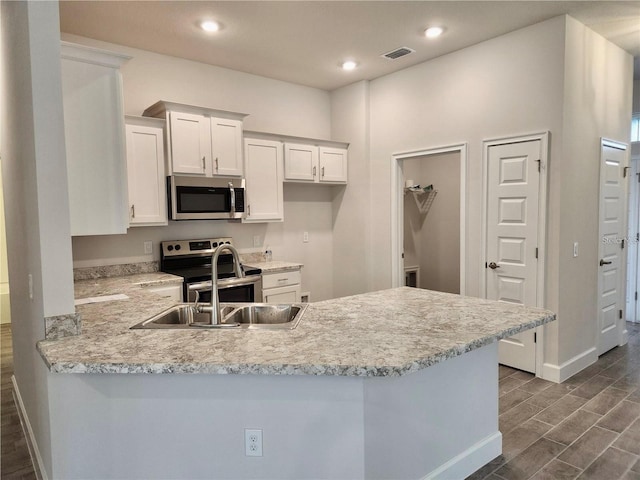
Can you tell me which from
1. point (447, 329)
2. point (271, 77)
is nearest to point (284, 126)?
point (271, 77)

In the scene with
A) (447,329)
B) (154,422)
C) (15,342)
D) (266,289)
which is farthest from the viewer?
(266,289)

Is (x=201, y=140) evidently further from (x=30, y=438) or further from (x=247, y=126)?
(x=30, y=438)

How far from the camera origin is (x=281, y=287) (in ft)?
13.9

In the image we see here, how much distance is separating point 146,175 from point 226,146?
79cm

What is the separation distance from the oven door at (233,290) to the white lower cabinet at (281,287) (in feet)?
0.30

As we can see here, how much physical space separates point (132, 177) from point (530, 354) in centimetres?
366

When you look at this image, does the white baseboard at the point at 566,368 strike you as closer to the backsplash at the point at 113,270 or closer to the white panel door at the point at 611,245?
the white panel door at the point at 611,245

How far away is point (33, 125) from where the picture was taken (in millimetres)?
1765

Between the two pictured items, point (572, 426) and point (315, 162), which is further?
point (315, 162)

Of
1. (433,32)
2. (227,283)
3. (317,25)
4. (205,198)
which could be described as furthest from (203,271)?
(433,32)

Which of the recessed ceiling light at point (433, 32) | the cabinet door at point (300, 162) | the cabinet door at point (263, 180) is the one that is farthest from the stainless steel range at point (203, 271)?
the recessed ceiling light at point (433, 32)

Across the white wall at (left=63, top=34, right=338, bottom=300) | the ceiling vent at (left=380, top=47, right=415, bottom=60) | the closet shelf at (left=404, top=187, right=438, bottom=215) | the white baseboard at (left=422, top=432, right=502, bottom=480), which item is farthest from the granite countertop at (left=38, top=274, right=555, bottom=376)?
the closet shelf at (left=404, top=187, right=438, bottom=215)

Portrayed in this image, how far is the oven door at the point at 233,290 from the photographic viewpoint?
3551 millimetres

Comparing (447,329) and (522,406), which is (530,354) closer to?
(522,406)
